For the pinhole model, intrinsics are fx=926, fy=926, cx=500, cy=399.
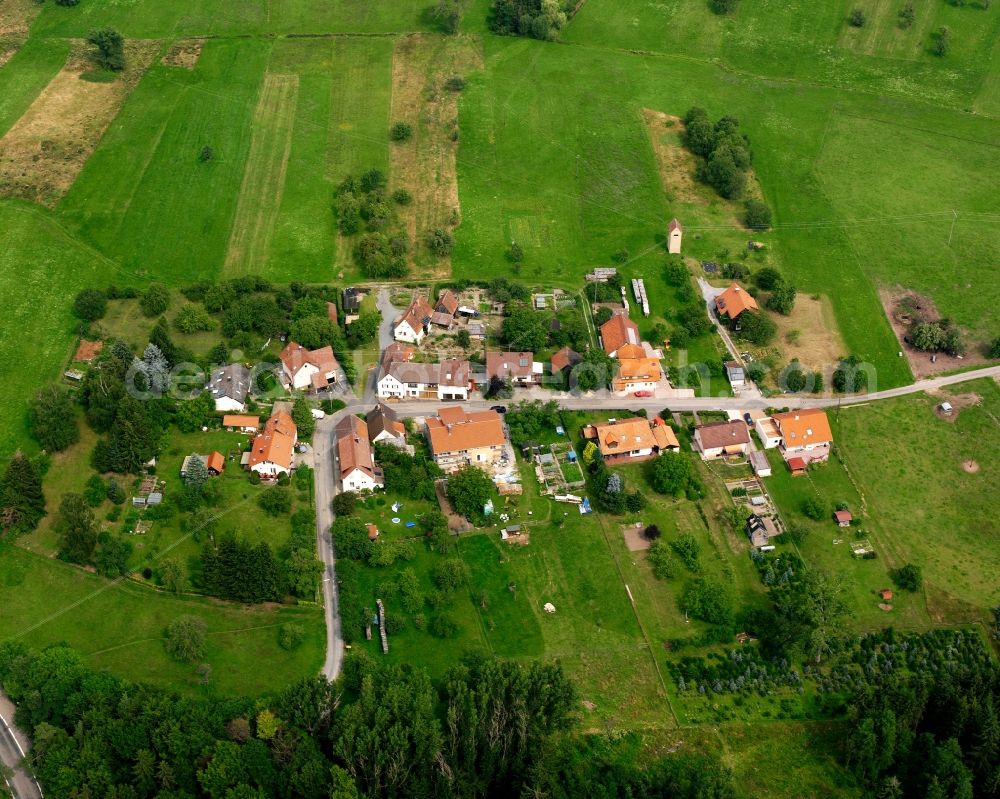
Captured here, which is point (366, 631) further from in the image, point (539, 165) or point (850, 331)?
point (539, 165)

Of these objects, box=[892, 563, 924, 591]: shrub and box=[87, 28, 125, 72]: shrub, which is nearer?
box=[892, 563, 924, 591]: shrub

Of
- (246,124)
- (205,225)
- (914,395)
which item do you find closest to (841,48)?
(914,395)

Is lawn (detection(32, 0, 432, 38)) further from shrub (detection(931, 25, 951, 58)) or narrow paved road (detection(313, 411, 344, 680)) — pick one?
narrow paved road (detection(313, 411, 344, 680))

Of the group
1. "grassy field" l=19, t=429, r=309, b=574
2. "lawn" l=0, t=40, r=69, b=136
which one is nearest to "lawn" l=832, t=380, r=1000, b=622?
"grassy field" l=19, t=429, r=309, b=574

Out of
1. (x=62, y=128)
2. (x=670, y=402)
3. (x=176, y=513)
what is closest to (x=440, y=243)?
(x=670, y=402)

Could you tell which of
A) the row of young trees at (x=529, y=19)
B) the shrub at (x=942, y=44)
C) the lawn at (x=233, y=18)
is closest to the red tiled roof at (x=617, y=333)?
the row of young trees at (x=529, y=19)

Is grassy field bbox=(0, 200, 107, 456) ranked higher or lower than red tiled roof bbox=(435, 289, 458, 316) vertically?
lower

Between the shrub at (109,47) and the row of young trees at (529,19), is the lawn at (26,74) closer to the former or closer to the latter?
the shrub at (109,47)

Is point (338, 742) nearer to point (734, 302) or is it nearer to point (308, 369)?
point (308, 369)
